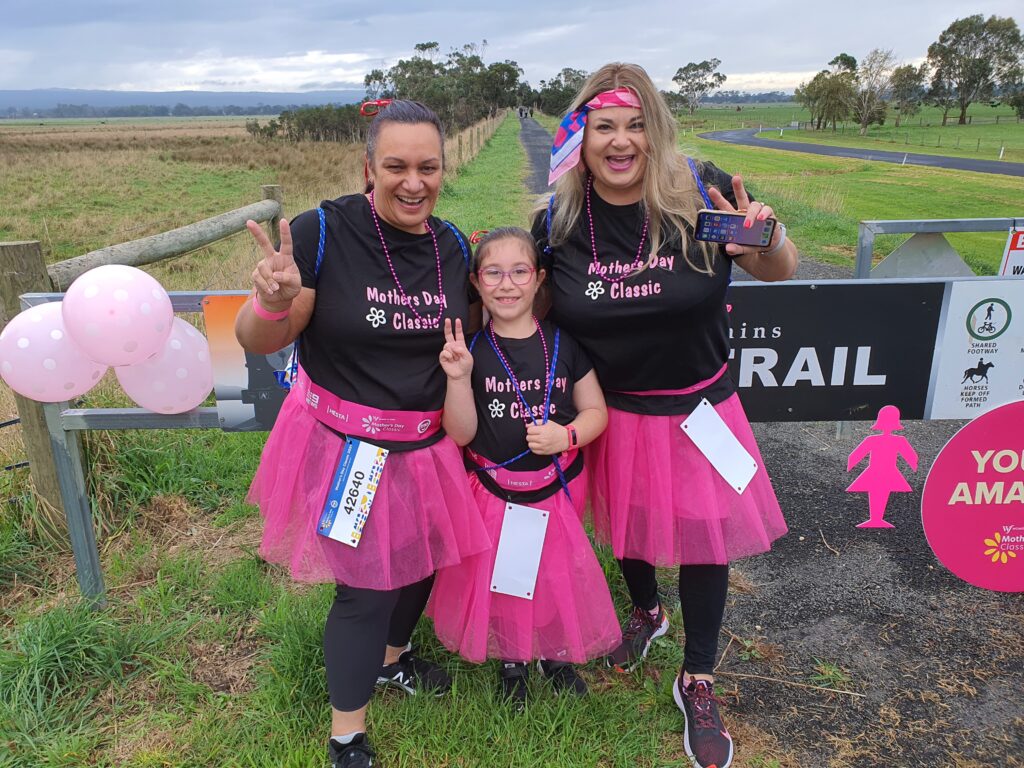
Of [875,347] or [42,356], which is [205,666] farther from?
[875,347]

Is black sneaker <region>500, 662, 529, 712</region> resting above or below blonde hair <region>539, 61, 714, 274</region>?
below

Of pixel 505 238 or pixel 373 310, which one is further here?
pixel 505 238

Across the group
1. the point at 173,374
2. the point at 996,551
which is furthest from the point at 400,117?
the point at 996,551

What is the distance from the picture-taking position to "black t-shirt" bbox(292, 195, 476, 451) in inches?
77.0

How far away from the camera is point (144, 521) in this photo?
349 centimetres

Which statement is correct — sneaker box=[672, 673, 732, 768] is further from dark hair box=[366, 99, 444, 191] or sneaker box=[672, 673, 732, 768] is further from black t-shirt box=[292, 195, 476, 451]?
dark hair box=[366, 99, 444, 191]

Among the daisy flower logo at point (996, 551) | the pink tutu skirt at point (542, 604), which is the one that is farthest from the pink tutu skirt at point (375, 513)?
the daisy flower logo at point (996, 551)

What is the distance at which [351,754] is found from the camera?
2137mm

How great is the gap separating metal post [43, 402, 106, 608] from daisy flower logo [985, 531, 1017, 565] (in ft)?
11.4

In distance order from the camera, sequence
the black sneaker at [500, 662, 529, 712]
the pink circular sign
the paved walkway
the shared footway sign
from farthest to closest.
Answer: the paved walkway < the shared footway sign < the pink circular sign < the black sneaker at [500, 662, 529, 712]

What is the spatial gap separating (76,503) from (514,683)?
72.2 inches

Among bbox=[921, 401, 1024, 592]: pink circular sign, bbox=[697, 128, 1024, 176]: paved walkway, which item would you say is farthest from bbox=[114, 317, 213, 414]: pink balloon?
bbox=[697, 128, 1024, 176]: paved walkway

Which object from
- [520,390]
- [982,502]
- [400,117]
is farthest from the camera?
[982,502]

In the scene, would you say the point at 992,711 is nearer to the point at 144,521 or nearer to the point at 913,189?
the point at 144,521
